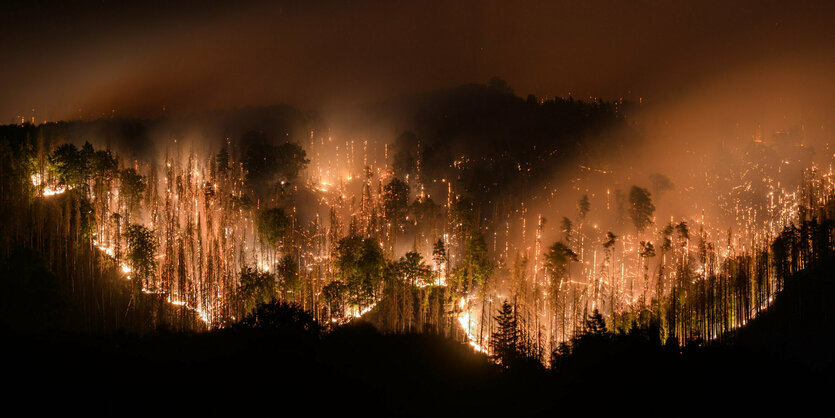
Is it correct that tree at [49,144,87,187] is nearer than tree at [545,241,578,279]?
Yes

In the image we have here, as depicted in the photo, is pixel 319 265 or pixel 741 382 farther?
pixel 319 265

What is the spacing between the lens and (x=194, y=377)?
21.1 metres

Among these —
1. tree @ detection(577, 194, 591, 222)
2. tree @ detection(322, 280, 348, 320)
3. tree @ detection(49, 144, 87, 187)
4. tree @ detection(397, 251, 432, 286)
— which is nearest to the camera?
tree @ detection(322, 280, 348, 320)

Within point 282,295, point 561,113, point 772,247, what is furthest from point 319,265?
point 561,113

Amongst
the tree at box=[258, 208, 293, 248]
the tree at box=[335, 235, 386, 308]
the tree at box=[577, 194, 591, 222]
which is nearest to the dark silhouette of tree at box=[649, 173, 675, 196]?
the tree at box=[577, 194, 591, 222]

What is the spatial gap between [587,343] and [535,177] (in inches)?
3490

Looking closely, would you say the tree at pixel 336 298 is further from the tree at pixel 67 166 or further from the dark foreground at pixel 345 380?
the tree at pixel 67 166

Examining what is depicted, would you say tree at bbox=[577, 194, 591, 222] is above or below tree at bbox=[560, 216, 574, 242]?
above

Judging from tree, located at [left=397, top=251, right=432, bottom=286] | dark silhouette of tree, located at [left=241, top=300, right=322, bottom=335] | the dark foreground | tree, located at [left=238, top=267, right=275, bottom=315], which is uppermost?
tree, located at [left=397, top=251, right=432, bottom=286]

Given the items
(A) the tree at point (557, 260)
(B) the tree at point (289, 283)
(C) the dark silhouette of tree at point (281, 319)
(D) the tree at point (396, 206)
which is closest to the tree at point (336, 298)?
(B) the tree at point (289, 283)

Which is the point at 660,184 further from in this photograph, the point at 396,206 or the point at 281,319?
the point at 281,319

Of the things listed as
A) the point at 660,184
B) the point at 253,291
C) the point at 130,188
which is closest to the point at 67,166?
the point at 130,188

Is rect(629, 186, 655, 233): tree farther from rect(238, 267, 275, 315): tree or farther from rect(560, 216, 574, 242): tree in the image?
rect(238, 267, 275, 315): tree

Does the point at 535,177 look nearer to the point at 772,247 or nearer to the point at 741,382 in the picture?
the point at 772,247
